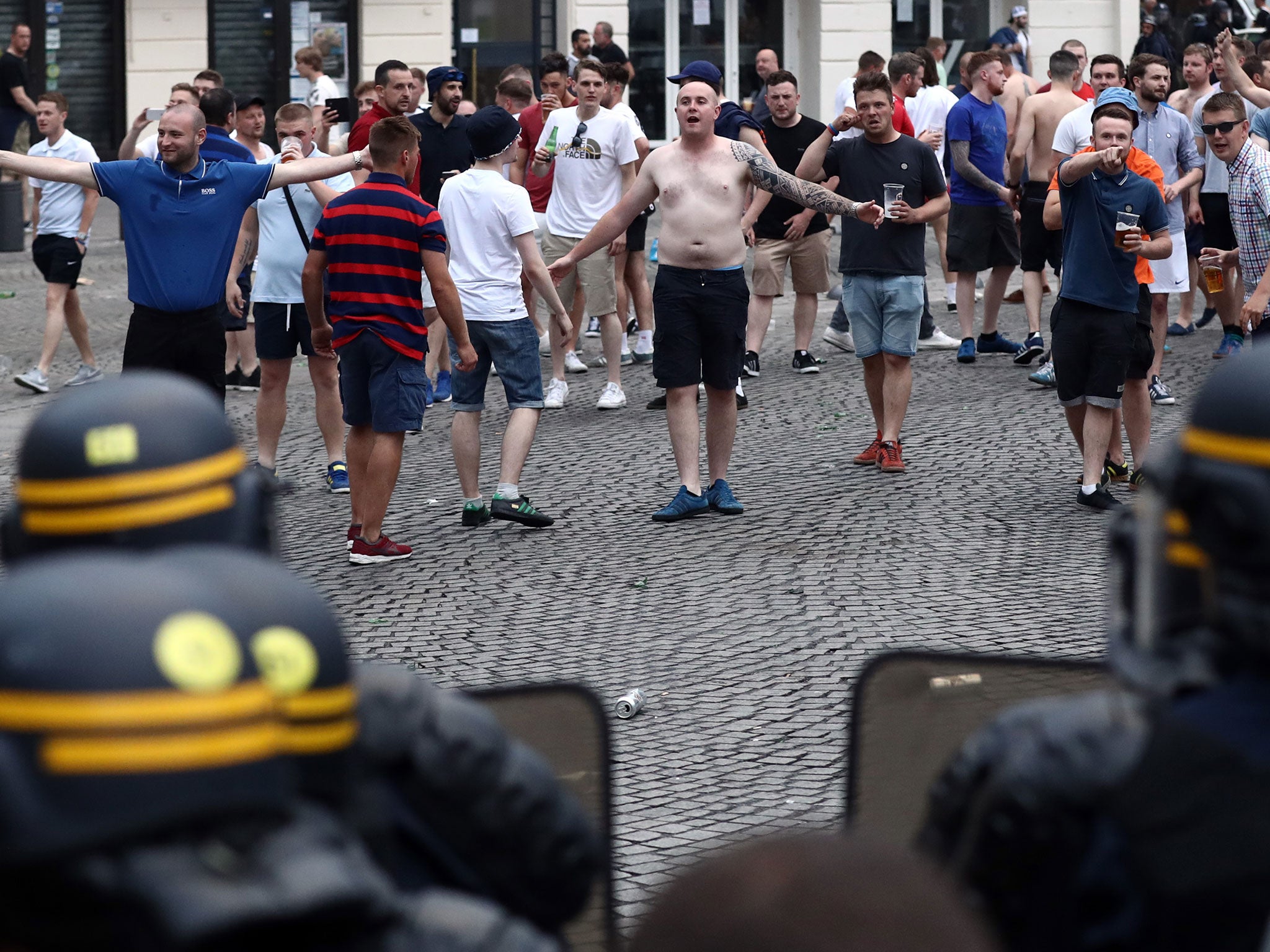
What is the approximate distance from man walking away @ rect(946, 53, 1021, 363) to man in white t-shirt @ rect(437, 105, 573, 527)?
4.61m

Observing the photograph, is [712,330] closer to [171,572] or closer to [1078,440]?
[1078,440]

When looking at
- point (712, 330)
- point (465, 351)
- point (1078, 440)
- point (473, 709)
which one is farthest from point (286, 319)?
point (473, 709)

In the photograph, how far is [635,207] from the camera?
797 cm

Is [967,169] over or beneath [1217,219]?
over

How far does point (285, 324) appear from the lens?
829 cm

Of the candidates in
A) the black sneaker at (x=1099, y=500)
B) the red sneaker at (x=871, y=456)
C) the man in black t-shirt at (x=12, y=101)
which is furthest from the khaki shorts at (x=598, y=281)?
the man in black t-shirt at (x=12, y=101)

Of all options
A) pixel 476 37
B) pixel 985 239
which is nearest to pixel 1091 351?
pixel 985 239

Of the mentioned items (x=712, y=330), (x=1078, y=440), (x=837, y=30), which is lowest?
(x=1078, y=440)

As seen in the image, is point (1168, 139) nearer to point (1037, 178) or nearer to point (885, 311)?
point (1037, 178)

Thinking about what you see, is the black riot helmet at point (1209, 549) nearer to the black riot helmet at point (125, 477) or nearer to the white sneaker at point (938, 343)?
the black riot helmet at point (125, 477)

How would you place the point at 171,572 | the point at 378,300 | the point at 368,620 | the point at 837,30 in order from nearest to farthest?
the point at 171,572 < the point at 368,620 < the point at 378,300 < the point at 837,30

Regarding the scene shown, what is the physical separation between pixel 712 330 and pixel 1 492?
3276 millimetres

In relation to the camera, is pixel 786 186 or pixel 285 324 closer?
pixel 786 186

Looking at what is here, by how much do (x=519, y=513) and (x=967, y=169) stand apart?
213 inches
